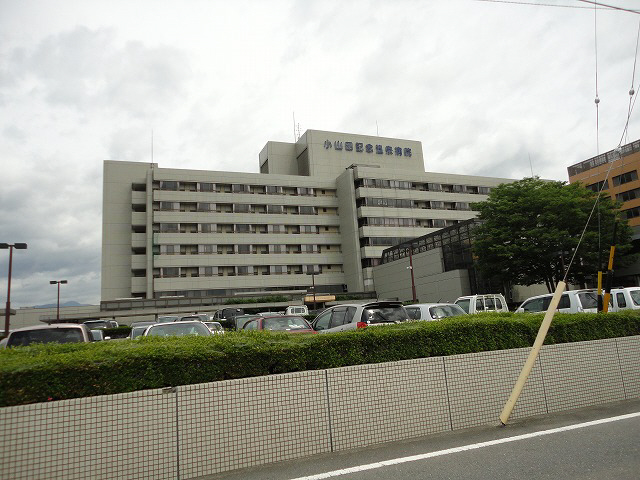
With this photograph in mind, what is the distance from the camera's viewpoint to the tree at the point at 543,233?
33500mm

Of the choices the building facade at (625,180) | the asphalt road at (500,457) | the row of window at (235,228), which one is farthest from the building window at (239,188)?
the asphalt road at (500,457)

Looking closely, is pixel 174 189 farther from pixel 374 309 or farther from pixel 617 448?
pixel 617 448

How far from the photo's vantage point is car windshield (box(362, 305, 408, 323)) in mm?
12102

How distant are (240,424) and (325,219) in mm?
65005

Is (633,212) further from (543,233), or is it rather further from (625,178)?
(543,233)

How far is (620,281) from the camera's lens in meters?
41.8

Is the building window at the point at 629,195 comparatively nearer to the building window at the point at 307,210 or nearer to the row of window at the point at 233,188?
the row of window at the point at 233,188

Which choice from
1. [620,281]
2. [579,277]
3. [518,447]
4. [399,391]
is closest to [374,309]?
[399,391]

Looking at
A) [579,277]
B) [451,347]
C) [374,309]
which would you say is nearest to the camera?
[451,347]

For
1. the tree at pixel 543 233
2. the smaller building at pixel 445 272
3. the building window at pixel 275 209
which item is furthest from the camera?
the building window at pixel 275 209

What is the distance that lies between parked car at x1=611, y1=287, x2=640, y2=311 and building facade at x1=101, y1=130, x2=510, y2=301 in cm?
4887

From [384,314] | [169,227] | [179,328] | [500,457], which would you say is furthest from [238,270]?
[500,457]

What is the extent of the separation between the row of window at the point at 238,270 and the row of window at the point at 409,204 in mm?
10902

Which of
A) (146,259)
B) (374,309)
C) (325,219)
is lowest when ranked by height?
(374,309)
